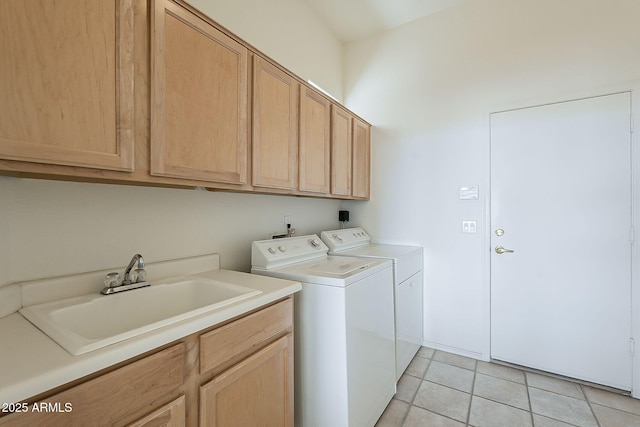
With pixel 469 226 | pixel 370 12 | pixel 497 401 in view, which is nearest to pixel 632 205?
pixel 469 226

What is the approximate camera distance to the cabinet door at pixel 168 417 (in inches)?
31.2

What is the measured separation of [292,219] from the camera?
7.93 feet

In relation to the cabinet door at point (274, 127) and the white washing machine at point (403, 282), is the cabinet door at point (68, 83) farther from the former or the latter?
the white washing machine at point (403, 282)

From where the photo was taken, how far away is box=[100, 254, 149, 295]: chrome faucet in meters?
1.17

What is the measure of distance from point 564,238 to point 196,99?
8.80ft

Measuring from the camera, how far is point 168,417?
85cm

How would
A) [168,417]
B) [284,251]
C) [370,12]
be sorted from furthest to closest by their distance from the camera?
[370,12] < [284,251] < [168,417]

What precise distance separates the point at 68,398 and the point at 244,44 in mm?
1590

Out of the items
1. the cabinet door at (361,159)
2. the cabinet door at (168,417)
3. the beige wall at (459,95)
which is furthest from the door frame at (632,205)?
the cabinet door at (168,417)

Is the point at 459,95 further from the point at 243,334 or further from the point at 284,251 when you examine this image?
the point at 243,334

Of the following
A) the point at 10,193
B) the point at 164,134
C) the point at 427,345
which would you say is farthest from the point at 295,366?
the point at 427,345

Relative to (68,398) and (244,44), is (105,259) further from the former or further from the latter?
(244,44)

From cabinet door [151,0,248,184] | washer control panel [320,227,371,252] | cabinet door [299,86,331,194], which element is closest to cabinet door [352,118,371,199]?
washer control panel [320,227,371,252]

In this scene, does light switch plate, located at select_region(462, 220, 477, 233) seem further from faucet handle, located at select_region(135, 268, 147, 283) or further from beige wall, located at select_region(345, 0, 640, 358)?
faucet handle, located at select_region(135, 268, 147, 283)
